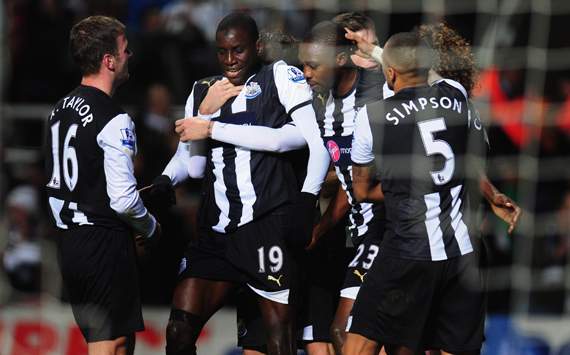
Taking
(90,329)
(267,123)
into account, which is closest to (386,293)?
(267,123)

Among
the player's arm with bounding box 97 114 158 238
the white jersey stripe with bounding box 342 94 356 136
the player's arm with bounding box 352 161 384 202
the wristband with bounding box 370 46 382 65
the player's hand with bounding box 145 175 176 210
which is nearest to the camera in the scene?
the player's arm with bounding box 97 114 158 238

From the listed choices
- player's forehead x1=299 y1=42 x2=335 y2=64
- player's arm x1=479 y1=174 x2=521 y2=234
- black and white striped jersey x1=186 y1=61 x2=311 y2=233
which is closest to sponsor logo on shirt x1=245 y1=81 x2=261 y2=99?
black and white striped jersey x1=186 y1=61 x2=311 y2=233

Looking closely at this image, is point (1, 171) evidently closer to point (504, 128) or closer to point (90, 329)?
point (90, 329)

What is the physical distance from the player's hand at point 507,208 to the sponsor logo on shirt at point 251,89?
133 centimetres

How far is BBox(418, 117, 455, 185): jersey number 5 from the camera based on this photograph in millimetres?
5812

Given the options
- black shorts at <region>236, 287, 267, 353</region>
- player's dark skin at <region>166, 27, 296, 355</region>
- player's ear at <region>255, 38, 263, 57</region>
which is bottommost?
black shorts at <region>236, 287, 267, 353</region>

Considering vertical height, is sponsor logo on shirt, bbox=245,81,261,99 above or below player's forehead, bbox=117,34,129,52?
below

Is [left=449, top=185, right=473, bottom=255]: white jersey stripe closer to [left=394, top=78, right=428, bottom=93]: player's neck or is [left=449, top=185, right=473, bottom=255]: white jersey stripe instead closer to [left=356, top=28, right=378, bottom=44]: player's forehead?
[left=394, top=78, right=428, bottom=93]: player's neck

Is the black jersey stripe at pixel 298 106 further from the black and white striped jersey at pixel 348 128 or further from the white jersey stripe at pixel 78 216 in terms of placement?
the white jersey stripe at pixel 78 216

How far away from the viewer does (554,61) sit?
355 inches

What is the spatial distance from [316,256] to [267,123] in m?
0.94

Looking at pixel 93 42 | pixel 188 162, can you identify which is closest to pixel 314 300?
pixel 188 162

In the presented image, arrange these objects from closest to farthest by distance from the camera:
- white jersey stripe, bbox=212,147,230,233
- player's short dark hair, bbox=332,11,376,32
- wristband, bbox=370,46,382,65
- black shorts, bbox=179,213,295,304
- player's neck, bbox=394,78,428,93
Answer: player's neck, bbox=394,78,428,93, black shorts, bbox=179,213,295,304, white jersey stripe, bbox=212,147,230,233, wristband, bbox=370,46,382,65, player's short dark hair, bbox=332,11,376,32

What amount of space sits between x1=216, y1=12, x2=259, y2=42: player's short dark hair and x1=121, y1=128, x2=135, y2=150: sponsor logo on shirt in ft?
2.37
